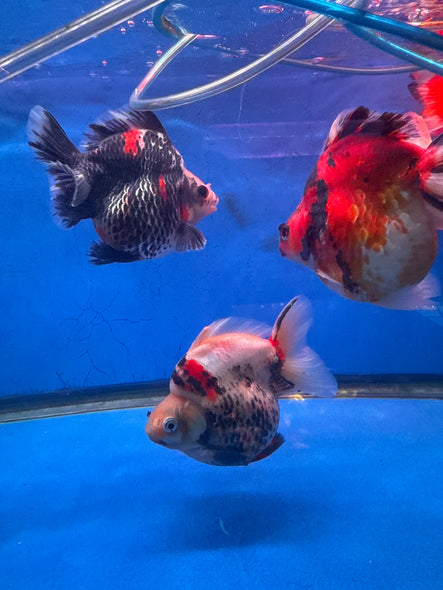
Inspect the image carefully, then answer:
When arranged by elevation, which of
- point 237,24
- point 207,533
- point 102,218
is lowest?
point 207,533

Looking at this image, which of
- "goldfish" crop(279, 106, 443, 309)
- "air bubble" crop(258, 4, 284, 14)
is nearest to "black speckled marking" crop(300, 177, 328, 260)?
"goldfish" crop(279, 106, 443, 309)

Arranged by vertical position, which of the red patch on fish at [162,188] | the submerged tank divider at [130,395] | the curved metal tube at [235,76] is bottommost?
the submerged tank divider at [130,395]

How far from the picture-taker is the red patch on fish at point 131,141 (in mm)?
1146

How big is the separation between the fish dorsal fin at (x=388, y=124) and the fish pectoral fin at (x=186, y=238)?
51cm

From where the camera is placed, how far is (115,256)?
1145mm

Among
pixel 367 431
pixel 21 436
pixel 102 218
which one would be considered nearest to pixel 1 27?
pixel 102 218

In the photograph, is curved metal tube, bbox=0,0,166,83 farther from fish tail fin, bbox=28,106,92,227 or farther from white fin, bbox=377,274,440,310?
white fin, bbox=377,274,440,310

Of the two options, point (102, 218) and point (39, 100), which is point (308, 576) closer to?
point (102, 218)

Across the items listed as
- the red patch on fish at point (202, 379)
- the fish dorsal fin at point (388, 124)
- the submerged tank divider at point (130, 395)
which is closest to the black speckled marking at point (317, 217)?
the fish dorsal fin at point (388, 124)

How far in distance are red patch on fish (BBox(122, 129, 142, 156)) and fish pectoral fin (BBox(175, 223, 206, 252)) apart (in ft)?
0.75

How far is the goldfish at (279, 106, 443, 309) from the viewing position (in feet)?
2.57

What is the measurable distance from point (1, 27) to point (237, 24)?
1408mm

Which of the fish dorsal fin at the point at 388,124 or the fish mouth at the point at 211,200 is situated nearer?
the fish dorsal fin at the point at 388,124

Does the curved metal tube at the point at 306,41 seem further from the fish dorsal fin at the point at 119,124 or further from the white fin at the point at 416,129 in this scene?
the white fin at the point at 416,129
